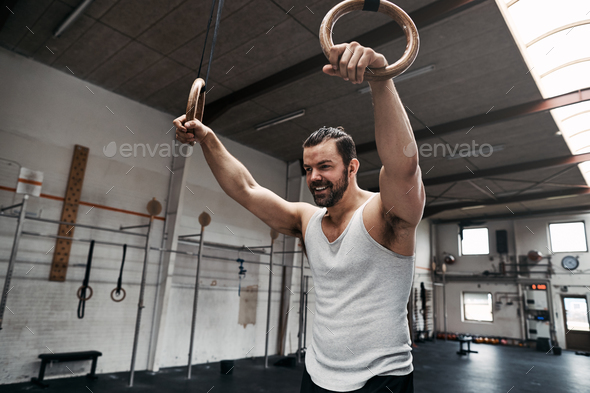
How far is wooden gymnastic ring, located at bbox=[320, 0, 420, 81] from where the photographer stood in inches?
29.5

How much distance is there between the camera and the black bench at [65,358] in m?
4.17

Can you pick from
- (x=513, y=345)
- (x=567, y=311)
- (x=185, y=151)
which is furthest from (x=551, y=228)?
(x=185, y=151)

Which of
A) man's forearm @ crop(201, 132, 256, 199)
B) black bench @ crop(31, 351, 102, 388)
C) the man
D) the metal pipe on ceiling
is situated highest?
the metal pipe on ceiling

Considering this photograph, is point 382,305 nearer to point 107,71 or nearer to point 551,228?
point 107,71

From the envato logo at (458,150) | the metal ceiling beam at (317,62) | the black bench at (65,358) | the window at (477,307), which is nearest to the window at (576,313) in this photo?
the window at (477,307)

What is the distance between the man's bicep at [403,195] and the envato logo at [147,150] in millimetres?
4678

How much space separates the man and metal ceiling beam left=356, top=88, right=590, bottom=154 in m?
5.53

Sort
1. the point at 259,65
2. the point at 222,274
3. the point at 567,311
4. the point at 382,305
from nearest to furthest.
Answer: the point at 382,305, the point at 259,65, the point at 222,274, the point at 567,311

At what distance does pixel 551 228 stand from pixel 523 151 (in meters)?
5.71

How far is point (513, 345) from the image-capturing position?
11.3 metres

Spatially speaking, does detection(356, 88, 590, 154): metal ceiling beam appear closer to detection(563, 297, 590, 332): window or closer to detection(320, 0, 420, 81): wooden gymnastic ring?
detection(320, 0, 420, 81): wooden gymnastic ring

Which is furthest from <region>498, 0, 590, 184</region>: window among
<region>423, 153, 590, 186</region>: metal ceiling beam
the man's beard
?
the man's beard

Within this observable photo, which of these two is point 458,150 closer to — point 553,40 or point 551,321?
point 553,40

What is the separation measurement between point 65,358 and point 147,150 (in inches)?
115
